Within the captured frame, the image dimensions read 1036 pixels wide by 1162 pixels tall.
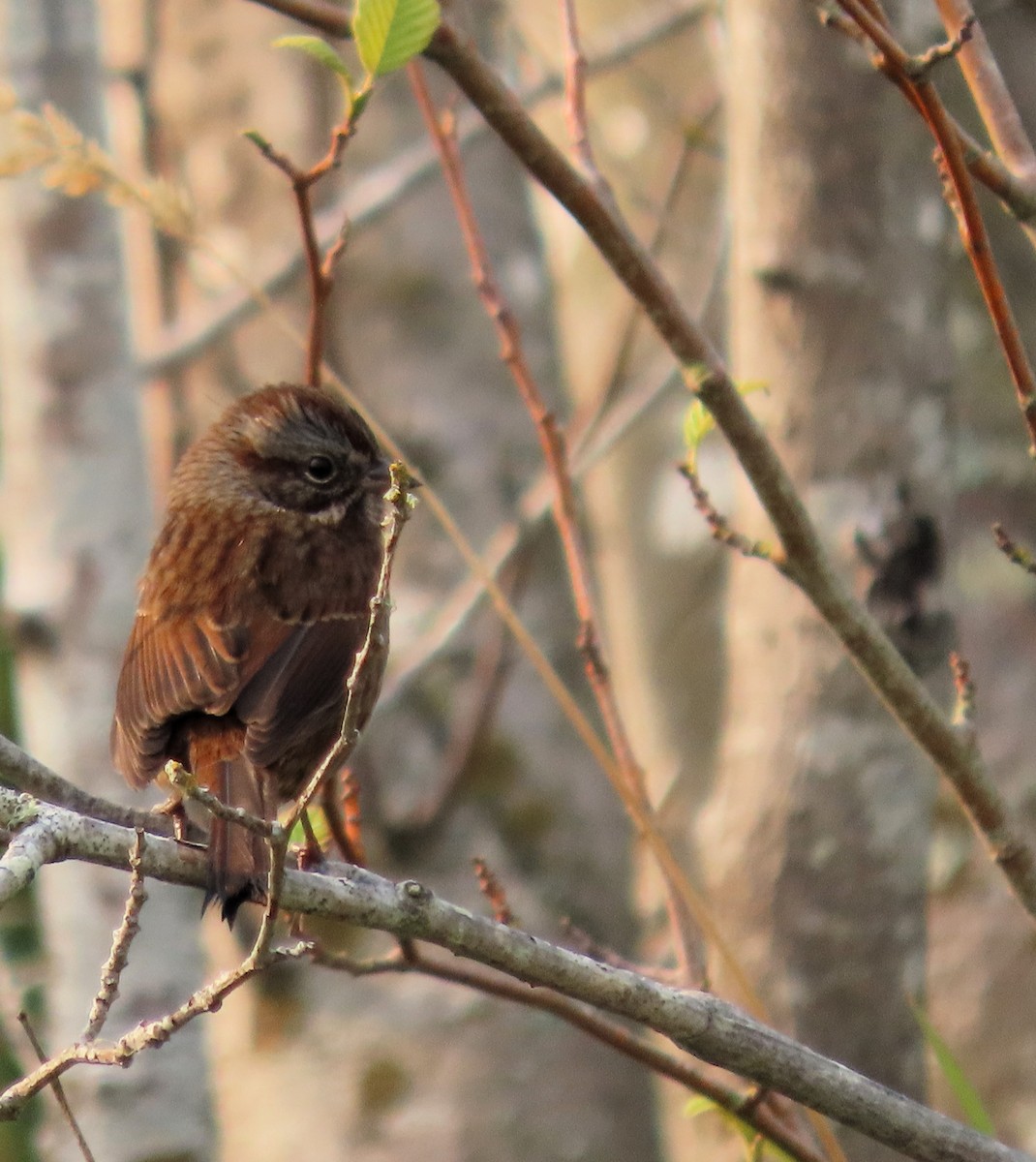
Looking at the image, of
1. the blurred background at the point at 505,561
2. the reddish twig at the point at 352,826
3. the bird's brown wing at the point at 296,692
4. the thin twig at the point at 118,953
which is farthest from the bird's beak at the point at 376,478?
the thin twig at the point at 118,953

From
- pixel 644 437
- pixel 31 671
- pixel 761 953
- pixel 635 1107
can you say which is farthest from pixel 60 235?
pixel 644 437

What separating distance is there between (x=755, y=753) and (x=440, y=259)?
2.38 meters

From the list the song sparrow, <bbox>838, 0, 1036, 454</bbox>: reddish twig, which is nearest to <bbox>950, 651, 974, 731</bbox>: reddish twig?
<bbox>838, 0, 1036, 454</bbox>: reddish twig

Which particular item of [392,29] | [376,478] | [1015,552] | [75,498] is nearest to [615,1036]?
[1015,552]

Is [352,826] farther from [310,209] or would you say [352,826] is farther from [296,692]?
[310,209]

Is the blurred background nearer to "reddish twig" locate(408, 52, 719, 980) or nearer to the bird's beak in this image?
the bird's beak

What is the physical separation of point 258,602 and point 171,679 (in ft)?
0.83

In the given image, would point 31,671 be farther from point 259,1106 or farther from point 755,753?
point 755,753

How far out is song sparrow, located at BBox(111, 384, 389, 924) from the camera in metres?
2.40

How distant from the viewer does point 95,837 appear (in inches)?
56.2

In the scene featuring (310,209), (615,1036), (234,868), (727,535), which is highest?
(310,209)

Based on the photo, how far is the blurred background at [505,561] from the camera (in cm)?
311

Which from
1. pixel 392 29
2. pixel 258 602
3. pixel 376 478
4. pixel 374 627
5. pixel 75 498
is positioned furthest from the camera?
pixel 75 498

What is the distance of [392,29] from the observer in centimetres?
170
